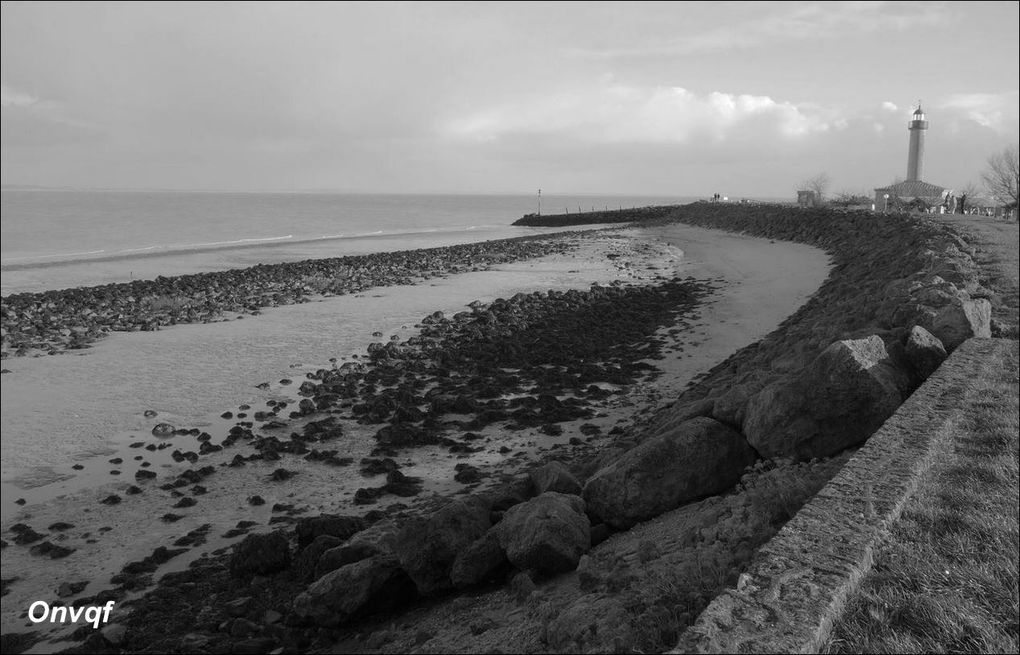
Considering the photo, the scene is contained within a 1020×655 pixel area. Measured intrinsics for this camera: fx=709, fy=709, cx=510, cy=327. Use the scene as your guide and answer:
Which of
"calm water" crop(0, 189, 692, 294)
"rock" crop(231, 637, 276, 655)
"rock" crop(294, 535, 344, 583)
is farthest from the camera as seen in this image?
"calm water" crop(0, 189, 692, 294)

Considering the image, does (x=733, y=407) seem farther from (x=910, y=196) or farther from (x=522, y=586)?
(x=910, y=196)

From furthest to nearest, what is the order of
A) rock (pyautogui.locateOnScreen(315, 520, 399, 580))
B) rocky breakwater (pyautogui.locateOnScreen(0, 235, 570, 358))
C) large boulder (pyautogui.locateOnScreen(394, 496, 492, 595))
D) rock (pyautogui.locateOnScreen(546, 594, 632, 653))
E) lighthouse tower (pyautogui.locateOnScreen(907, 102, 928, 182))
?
lighthouse tower (pyautogui.locateOnScreen(907, 102, 928, 182)), rocky breakwater (pyautogui.locateOnScreen(0, 235, 570, 358)), rock (pyautogui.locateOnScreen(315, 520, 399, 580)), large boulder (pyautogui.locateOnScreen(394, 496, 492, 595)), rock (pyautogui.locateOnScreen(546, 594, 632, 653))

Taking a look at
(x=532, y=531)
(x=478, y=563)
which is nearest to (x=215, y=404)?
(x=478, y=563)

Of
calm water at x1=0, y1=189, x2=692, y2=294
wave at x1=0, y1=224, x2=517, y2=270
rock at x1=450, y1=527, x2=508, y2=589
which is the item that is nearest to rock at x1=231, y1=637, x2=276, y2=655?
rock at x1=450, y1=527, x2=508, y2=589

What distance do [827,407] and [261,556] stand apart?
4.37 meters

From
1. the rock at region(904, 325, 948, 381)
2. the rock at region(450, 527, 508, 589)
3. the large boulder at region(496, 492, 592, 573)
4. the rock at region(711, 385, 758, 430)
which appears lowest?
the rock at region(450, 527, 508, 589)

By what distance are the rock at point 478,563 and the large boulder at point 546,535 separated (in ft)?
0.22

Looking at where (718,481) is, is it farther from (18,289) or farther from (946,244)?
(18,289)

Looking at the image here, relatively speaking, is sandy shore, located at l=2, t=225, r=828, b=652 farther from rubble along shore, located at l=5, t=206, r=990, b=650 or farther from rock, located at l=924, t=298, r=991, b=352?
rock, located at l=924, t=298, r=991, b=352

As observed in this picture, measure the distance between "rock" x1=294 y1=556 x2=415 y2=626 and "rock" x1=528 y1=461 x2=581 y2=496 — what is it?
4.62ft

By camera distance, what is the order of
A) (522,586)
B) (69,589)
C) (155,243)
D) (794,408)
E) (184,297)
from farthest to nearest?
(155,243) → (184,297) → (69,589) → (794,408) → (522,586)

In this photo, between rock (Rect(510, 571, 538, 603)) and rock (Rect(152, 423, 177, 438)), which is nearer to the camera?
rock (Rect(510, 571, 538, 603))

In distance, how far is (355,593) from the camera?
4641 millimetres

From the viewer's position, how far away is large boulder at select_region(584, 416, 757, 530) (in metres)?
5.08
